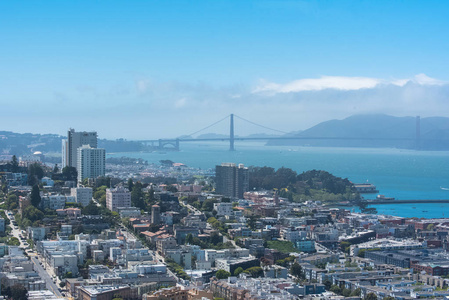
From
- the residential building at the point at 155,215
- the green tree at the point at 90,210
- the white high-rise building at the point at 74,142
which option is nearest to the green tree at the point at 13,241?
the green tree at the point at 90,210

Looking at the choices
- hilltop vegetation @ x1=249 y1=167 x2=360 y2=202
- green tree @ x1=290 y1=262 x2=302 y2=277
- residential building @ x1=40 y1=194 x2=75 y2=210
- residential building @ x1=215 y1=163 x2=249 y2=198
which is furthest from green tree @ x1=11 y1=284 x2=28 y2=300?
hilltop vegetation @ x1=249 y1=167 x2=360 y2=202

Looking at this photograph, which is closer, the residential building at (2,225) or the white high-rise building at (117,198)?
the residential building at (2,225)

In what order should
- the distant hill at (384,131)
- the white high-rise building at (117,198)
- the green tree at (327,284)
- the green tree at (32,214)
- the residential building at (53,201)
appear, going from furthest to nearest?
the distant hill at (384,131), the white high-rise building at (117,198), the residential building at (53,201), the green tree at (32,214), the green tree at (327,284)

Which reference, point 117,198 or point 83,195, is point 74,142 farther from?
point 117,198

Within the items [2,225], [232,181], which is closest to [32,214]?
[2,225]

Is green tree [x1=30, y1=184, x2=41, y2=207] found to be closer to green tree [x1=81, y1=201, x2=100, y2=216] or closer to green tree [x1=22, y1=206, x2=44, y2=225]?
green tree [x1=22, y1=206, x2=44, y2=225]

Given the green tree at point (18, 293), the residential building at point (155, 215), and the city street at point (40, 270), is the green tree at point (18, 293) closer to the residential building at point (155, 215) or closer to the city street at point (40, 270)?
the city street at point (40, 270)

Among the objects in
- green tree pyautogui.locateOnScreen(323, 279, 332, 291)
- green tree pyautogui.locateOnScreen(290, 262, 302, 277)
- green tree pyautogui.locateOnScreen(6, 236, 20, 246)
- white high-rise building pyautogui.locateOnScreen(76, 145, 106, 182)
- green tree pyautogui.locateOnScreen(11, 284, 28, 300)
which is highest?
white high-rise building pyautogui.locateOnScreen(76, 145, 106, 182)
